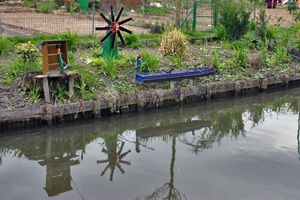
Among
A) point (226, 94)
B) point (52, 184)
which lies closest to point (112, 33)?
point (226, 94)

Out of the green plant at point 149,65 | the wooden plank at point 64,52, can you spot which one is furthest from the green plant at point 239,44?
the wooden plank at point 64,52

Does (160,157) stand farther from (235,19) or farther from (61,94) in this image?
(235,19)

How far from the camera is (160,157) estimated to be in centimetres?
752

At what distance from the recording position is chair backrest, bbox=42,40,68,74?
356 inches

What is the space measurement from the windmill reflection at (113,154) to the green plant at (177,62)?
400 cm

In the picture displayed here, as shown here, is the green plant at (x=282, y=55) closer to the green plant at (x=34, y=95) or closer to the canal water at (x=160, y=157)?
the canal water at (x=160, y=157)

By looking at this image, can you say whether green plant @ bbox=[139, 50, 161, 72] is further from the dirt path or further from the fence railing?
the fence railing

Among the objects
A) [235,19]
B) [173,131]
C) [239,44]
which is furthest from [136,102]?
[235,19]

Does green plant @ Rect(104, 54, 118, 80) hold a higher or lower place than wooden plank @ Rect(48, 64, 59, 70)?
lower

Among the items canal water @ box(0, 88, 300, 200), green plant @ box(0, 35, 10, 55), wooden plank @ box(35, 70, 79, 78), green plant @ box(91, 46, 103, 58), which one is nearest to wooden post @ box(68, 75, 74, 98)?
wooden plank @ box(35, 70, 79, 78)

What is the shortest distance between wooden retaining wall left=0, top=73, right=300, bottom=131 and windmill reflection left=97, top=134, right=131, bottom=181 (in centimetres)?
118

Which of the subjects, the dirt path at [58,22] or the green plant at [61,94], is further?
the dirt path at [58,22]

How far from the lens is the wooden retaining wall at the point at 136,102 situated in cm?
869

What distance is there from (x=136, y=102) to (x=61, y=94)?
6.61 ft
